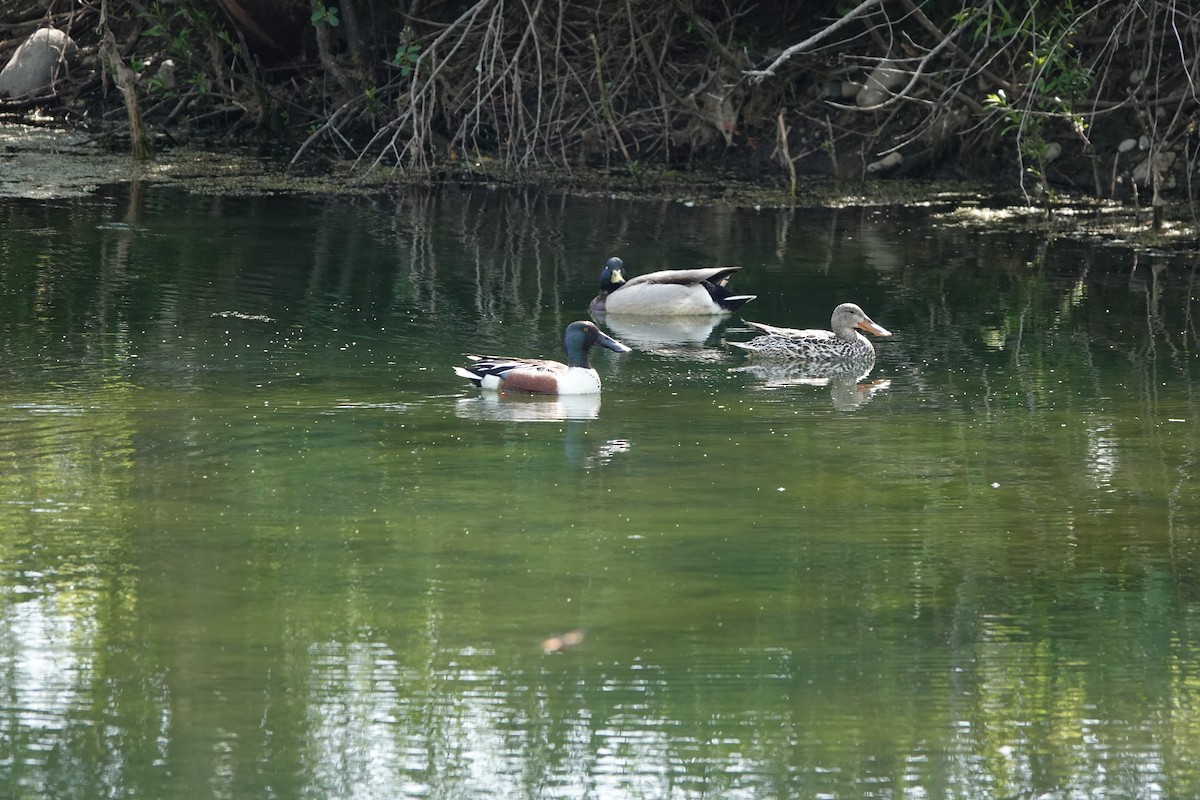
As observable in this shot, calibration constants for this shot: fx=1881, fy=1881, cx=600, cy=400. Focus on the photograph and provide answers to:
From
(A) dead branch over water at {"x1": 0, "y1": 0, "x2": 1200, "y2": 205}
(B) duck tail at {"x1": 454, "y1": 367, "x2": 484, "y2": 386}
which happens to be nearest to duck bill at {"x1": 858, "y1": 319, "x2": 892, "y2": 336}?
(B) duck tail at {"x1": 454, "y1": 367, "x2": 484, "y2": 386}

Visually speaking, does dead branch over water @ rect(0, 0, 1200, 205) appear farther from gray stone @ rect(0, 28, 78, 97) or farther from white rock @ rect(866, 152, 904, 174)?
gray stone @ rect(0, 28, 78, 97)

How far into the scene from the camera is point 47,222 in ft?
45.6

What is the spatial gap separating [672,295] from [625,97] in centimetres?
629

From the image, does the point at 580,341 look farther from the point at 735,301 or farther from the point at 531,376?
the point at 735,301

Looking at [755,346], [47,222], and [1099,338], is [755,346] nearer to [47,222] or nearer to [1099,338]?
[1099,338]

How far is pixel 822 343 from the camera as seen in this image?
10266 mm

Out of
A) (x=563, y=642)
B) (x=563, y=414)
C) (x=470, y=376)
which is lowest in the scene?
(x=563, y=642)

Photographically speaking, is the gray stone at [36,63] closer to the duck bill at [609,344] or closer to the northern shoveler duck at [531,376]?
the duck bill at [609,344]

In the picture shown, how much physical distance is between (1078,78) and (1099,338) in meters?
3.69

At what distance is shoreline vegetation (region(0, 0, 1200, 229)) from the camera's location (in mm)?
15461

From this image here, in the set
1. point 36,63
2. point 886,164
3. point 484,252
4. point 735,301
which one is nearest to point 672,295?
point 735,301

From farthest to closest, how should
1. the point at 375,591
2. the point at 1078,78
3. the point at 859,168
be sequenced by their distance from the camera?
1. the point at 859,168
2. the point at 1078,78
3. the point at 375,591

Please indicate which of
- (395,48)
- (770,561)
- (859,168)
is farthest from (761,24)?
(770,561)

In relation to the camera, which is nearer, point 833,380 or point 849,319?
point 833,380
